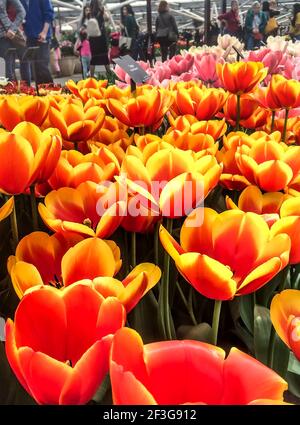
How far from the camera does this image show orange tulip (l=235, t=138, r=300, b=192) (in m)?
0.57

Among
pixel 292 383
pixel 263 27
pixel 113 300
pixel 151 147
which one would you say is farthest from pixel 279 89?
pixel 263 27

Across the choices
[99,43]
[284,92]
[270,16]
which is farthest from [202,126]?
[270,16]

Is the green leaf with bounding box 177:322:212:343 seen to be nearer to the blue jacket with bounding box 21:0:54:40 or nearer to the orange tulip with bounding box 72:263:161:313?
the orange tulip with bounding box 72:263:161:313

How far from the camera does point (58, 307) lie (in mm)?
337

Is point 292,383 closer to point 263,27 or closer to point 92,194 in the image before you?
point 92,194

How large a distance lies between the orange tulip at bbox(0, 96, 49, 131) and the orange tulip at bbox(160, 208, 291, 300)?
0.45 metres

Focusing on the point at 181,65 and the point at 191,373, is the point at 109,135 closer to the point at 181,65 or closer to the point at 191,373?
the point at 191,373

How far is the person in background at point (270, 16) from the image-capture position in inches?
245

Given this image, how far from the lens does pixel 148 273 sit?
401 millimetres

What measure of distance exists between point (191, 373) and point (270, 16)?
21.9 ft

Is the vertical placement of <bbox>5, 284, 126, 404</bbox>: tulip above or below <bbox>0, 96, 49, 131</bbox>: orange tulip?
below

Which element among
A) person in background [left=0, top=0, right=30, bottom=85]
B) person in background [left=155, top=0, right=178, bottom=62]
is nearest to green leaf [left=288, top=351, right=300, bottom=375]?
person in background [left=0, top=0, right=30, bottom=85]
